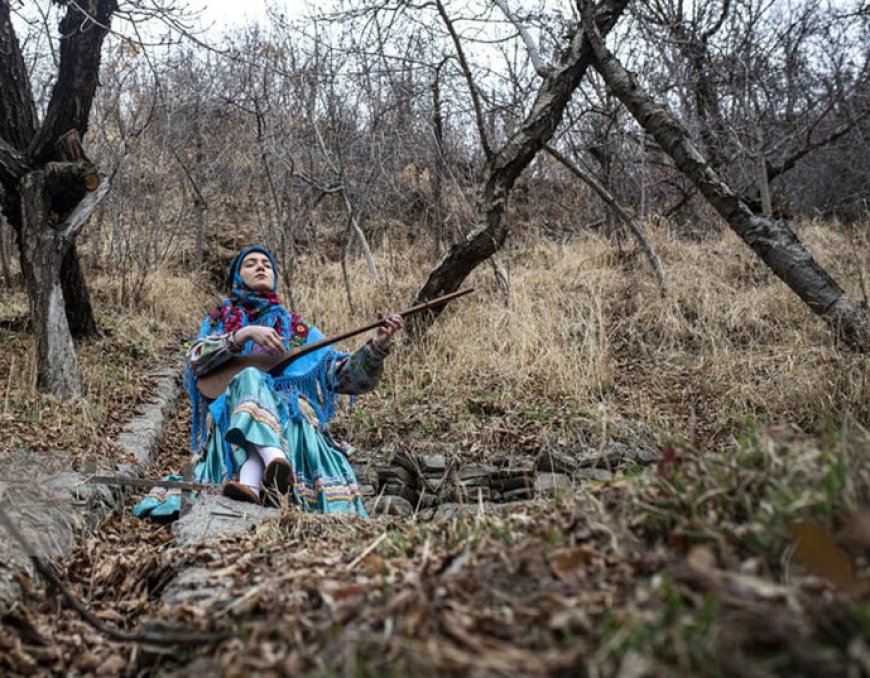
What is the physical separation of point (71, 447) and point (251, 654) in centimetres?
326

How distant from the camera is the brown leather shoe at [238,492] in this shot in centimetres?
287

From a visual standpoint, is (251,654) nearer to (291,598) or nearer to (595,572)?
(291,598)

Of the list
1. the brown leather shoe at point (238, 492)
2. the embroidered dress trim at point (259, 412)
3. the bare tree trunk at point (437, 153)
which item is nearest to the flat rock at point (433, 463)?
the embroidered dress trim at point (259, 412)

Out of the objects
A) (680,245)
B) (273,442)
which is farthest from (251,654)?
(680,245)

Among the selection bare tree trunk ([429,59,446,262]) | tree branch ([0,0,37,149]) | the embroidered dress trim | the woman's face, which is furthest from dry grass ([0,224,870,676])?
bare tree trunk ([429,59,446,262])

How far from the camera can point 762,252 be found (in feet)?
14.2

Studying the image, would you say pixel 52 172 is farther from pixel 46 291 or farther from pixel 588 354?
pixel 588 354

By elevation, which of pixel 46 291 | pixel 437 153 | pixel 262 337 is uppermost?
pixel 437 153

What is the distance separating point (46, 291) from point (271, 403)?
8.35 ft

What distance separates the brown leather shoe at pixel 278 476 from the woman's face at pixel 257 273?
1.44 meters

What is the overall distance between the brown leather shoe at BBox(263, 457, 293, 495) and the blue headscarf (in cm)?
50

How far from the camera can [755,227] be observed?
4297 mm

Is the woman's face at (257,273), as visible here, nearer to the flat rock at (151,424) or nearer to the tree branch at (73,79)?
the flat rock at (151,424)

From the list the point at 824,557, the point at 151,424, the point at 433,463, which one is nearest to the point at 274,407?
the point at 433,463
